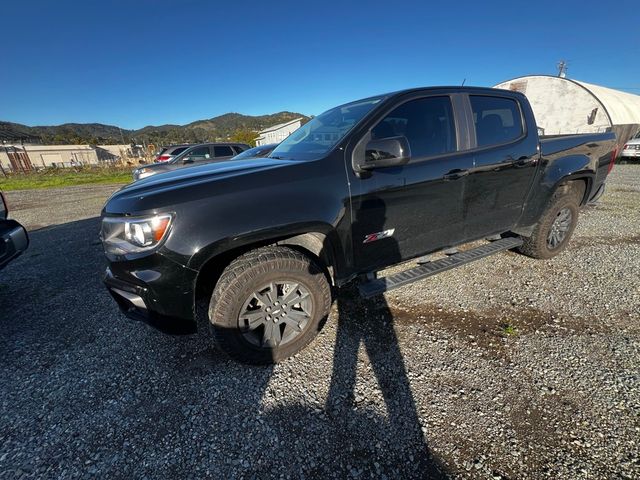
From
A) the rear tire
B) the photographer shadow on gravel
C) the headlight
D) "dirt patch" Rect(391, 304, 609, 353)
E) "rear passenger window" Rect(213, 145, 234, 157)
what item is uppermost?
"rear passenger window" Rect(213, 145, 234, 157)

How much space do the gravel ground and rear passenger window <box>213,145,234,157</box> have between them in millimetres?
8860

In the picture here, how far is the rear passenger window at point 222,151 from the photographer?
1111 centimetres

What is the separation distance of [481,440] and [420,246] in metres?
1.48

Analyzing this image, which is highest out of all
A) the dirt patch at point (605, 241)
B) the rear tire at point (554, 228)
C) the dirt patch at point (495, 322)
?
the rear tire at point (554, 228)

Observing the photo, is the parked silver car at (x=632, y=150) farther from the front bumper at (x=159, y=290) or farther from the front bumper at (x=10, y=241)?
the front bumper at (x=10, y=241)

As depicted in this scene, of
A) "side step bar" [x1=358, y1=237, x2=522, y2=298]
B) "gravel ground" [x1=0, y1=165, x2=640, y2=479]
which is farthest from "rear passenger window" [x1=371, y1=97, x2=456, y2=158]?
"gravel ground" [x1=0, y1=165, x2=640, y2=479]

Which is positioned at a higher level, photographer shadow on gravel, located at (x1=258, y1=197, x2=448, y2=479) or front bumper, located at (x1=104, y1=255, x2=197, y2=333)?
front bumper, located at (x1=104, y1=255, x2=197, y2=333)

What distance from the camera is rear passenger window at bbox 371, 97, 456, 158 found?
2.44 metres

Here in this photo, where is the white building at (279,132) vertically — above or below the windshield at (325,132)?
above

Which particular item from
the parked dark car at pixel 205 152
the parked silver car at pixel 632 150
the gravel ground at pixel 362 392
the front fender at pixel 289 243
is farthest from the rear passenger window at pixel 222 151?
the parked silver car at pixel 632 150

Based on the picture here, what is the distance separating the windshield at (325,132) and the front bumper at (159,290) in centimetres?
128

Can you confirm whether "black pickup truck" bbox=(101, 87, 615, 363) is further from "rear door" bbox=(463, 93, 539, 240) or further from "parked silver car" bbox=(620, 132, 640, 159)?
"parked silver car" bbox=(620, 132, 640, 159)

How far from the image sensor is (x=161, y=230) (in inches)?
69.3

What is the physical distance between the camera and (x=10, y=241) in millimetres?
3070
